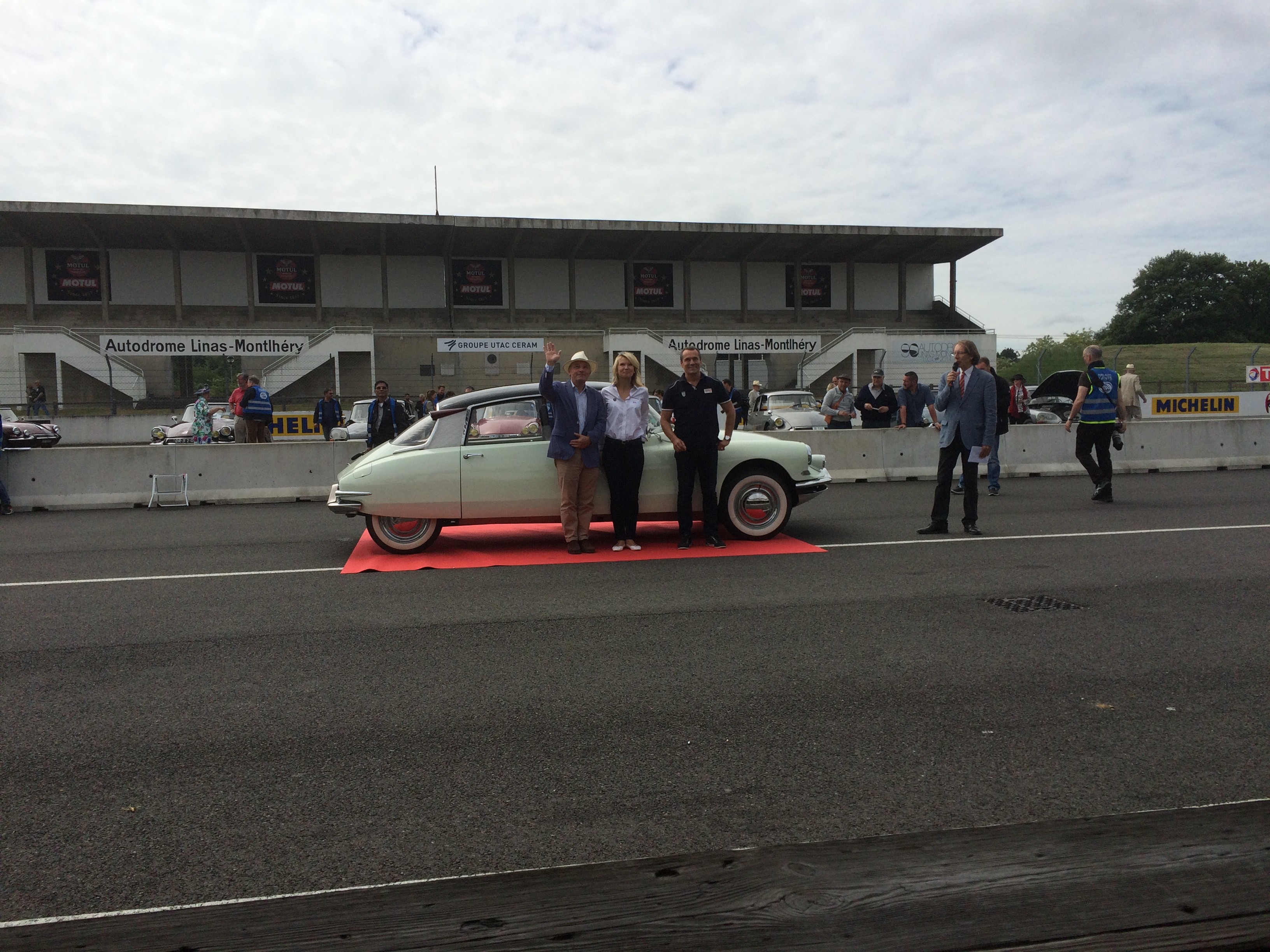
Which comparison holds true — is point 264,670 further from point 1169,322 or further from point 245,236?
point 1169,322

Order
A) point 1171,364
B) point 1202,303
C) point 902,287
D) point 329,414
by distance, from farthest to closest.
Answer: point 1202,303
point 1171,364
point 902,287
point 329,414

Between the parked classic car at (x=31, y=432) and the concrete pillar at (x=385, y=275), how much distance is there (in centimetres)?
1895

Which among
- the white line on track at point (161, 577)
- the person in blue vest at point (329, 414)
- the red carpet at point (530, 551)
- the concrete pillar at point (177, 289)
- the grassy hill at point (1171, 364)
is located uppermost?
the concrete pillar at point (177, 289)

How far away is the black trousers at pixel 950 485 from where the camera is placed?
894 cm

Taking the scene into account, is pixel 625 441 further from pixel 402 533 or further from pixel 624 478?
pixel 402 533

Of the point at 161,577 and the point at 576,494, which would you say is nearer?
the point at 161,577

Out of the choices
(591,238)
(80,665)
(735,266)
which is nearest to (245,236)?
(591,238)

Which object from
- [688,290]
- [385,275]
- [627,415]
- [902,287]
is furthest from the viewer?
[902,287]

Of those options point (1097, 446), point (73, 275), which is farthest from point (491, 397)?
point (73, 275)

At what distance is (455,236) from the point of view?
1730 inches

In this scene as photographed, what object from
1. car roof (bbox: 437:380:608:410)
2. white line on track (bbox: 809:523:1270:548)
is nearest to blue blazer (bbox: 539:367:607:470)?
car roof (bbox: 437:380:608:410)

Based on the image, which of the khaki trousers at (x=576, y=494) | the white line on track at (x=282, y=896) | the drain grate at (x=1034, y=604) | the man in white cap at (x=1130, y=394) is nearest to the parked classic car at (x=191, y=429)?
the khaki trousers at (x=576, y=494)

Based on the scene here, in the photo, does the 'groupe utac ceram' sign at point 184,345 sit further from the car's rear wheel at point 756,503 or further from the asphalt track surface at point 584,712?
the car's rear wheel at point 756,503

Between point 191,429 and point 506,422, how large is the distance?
734 inches
